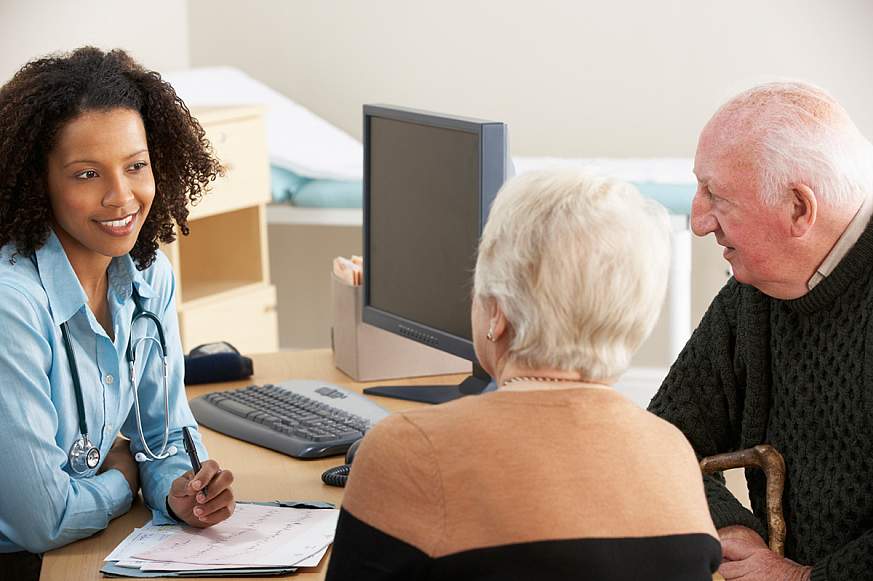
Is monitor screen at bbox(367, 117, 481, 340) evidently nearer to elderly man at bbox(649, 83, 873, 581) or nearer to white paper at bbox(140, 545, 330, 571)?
elderly man at bbox(649, 83, 873, 581)

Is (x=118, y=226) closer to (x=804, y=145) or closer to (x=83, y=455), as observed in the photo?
(x=83, y=455)

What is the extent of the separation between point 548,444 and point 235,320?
10.2 ft

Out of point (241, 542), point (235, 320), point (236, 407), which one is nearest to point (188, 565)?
point (241, 542)

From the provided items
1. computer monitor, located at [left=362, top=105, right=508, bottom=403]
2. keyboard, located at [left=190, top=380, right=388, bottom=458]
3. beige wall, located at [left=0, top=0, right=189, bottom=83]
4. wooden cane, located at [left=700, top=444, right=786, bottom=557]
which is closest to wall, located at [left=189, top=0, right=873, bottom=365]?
beige wall, located at [left=0, top=0, right=189, bottom=83]

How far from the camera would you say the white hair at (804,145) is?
63.1 inches

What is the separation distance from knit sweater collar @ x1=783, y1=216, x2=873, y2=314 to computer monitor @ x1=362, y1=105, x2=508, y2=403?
1.82 ft

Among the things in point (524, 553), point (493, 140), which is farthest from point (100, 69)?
point (524, 553)

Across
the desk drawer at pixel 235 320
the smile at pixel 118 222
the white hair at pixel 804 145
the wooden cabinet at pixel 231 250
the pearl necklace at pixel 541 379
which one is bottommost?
the desk drawer at pixel 235 320

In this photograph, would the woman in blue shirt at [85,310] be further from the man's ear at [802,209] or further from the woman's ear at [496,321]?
the man's ear at [802,209]

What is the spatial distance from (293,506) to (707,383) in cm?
66

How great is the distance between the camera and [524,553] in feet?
3.66

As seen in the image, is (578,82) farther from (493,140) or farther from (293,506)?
(293,506)

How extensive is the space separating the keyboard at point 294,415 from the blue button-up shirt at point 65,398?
17cm

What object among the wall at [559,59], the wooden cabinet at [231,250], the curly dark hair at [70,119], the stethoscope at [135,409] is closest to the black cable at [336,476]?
the stethoscope at [135,409]
